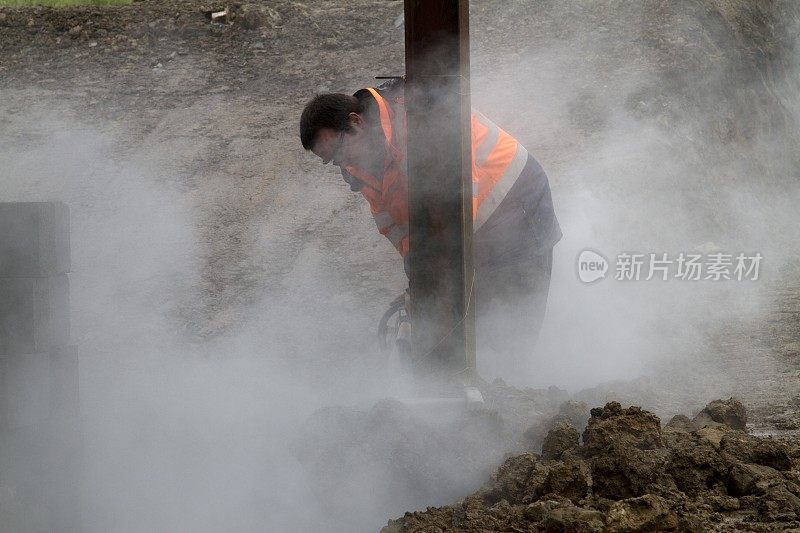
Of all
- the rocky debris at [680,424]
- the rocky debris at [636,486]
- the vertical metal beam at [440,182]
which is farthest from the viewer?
the rocky debris at [680,424]

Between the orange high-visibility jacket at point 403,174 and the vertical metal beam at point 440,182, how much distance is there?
1.55 ft

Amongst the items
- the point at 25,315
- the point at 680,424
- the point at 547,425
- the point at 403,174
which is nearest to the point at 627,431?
the point at 547,425

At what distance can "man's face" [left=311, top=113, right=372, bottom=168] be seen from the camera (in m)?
4.14

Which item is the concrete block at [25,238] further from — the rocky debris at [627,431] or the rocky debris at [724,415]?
the rocky debris at [724,415]

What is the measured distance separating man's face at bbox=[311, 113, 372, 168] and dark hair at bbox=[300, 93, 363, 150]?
0.02m

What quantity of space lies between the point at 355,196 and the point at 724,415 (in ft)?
15.5

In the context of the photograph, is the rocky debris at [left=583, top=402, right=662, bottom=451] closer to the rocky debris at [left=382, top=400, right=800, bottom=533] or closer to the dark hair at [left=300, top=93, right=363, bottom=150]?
the rocky debris at [left=382, top=400, right=800, bottom=533]

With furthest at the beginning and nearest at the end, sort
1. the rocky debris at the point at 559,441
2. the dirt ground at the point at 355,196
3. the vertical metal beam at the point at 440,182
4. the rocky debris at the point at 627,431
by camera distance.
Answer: the dirt ground at the point at 355,196 → the vertical metal beam at the point at 440,182 → the rocky debris at the point at 559,441 → the rocky debris at the point at 627,431

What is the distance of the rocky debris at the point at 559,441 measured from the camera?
125 inches

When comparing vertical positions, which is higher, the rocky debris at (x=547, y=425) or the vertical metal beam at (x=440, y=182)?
the vertical metal beam at (x=440, y=182)

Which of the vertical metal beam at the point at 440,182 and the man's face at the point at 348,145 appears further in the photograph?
the man's face at the point at 348,145

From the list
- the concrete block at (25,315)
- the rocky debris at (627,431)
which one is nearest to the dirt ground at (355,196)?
the rocky debris at (627,431)

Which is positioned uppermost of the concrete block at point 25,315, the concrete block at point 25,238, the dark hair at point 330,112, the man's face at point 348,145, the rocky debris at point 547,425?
the dark hair at point 330,112

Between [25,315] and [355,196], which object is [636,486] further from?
[355,196]
